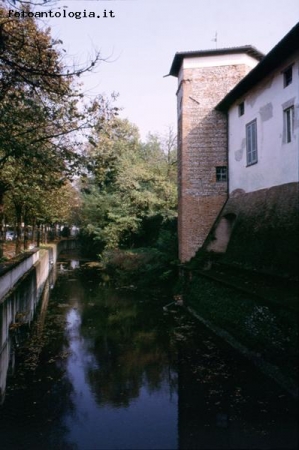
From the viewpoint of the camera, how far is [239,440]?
5965mm

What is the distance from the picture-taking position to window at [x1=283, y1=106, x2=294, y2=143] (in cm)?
1081

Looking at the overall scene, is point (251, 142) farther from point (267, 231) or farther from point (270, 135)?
A: point (267, 231)

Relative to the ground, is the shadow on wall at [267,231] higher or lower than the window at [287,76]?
lower

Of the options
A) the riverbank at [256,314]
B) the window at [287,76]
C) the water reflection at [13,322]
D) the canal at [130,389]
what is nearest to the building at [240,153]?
the window at [287,76]

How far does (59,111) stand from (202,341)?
8000 mm

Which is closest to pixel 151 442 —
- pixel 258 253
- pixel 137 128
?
pixel 258 253

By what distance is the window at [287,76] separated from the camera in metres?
10.9

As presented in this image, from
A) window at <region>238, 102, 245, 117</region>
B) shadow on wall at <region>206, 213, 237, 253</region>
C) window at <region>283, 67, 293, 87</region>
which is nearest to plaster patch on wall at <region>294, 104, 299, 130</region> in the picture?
window at <region>283, 67, 293, 87</region>

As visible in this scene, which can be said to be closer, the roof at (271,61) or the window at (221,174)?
the roof at (271,61)

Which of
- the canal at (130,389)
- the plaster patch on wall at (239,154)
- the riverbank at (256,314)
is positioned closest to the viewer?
the canal at (130,389)

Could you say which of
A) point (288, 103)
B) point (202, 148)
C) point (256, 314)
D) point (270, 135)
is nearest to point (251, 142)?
point (270, 135)

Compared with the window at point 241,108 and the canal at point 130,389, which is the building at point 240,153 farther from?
the canal at point 130,389

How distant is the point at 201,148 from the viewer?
1695cm

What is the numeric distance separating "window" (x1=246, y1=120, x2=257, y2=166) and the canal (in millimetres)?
6489
